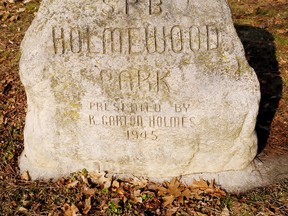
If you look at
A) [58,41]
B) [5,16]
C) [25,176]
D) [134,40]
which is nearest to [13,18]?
[5,16]

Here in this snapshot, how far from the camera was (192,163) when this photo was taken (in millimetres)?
4184

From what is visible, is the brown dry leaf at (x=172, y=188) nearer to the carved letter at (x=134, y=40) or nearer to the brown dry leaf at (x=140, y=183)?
the brown dry leaf at (x=140, y=183)

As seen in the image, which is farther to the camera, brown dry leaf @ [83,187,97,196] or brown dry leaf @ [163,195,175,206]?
brown dry leaf @ [83,187,97,196]

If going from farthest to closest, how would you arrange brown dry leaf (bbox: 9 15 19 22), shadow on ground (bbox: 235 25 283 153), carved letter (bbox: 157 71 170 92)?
brown dry leaf (bbox: 9 15 19 22) < shadow on ground (bbox: 235 25 283 153) < carved letter (bbox: 157 71 170 92)

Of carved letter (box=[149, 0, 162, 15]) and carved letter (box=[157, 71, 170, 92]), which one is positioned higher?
carved letter (box=[149, 0, 162, 15])

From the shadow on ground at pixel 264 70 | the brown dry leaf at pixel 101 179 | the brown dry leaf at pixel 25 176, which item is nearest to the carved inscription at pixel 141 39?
the brown dry leaf at pixel 101 179

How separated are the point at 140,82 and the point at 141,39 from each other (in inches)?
16.1

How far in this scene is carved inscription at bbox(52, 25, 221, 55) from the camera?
142 inches

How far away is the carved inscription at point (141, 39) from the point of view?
11.8ft

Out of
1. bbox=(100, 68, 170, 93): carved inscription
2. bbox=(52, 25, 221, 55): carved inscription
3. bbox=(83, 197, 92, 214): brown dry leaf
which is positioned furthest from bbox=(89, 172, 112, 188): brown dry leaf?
bbox=(52, 25, 221, 55): carved inscription

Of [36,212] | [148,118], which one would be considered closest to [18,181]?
[36,212]

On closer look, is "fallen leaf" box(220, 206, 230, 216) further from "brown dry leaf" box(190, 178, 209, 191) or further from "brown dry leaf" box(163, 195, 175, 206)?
"brown dry leaf" box(163, 195, 175, 206)

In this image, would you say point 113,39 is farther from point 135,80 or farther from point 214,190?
point 214,190

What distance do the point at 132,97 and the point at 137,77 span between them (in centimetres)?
22
